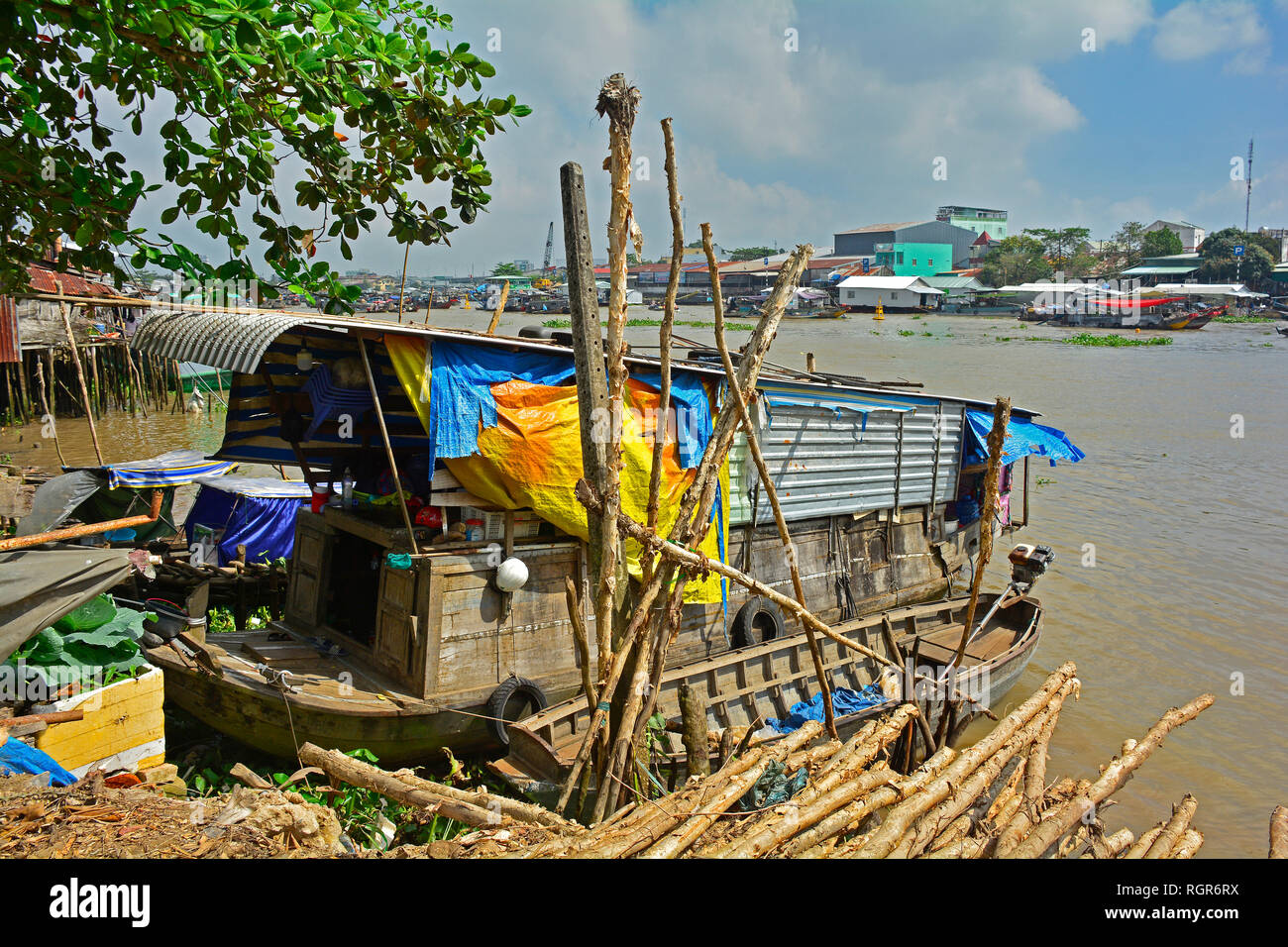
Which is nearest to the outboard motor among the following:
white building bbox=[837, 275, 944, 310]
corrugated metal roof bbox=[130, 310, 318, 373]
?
corrugated metal roof bbox=[130, 310, 318, 373]

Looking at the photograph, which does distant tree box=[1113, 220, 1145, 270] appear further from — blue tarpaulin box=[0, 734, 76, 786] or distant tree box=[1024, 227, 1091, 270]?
blue tarpaulin box=[0, 734, 76, 786]

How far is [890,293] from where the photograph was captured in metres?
62.1

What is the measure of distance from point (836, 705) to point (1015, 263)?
6855 cm

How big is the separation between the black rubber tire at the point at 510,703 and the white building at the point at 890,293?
58.9 metres

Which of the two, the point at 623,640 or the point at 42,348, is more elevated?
the point at 42,348

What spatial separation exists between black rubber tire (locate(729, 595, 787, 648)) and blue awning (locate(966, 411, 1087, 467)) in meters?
3.98

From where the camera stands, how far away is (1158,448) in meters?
20.6

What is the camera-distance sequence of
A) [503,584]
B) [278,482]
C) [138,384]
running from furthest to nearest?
1. [138,384]
2. [278,482]
3. [503,584]

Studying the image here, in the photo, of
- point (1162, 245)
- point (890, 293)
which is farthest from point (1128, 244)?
point (890, 293)
